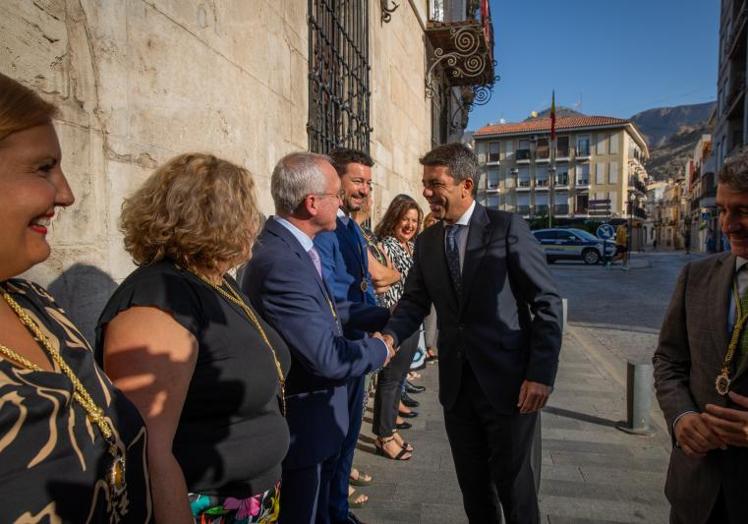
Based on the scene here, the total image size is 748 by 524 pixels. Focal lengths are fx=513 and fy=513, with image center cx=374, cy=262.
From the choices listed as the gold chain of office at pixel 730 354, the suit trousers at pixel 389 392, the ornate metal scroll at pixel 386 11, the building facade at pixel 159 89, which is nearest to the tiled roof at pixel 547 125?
the ornate metal scroll at pixel 386 11

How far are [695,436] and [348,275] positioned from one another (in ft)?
6.15

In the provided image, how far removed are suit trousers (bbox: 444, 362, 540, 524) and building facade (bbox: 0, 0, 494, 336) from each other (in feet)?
5.65

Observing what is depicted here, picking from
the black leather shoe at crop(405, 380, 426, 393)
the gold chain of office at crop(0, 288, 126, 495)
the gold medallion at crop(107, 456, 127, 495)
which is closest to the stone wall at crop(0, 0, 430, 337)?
the gold chain of office at crop(0, 288, 126, 495)

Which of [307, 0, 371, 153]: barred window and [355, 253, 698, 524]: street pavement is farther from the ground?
[307, 0, 371, 153]: barred window

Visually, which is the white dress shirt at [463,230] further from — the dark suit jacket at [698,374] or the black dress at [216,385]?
the black dress at [216,385]

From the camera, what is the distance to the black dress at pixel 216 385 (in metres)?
1.37

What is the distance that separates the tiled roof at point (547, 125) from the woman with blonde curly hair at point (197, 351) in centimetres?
6557

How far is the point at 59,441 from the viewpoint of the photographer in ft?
2.92

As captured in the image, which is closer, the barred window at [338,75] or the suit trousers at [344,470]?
the suit trousers at [344,470]

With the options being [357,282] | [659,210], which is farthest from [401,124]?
[659,210]

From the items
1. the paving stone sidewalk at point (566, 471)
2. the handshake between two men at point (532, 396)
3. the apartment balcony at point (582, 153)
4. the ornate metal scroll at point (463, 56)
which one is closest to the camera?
the handshake between two men at point (532, 396)

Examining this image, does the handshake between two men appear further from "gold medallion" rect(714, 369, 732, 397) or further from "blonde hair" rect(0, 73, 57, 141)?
"blonde hair" rect(0, 73, 57, 141)

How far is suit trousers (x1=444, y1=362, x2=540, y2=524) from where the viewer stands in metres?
2.39

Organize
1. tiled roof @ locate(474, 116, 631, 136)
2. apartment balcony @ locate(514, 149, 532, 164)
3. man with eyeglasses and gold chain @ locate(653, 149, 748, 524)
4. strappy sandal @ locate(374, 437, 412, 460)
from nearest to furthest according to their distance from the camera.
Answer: man with eyeglasses and gold chain @ locate(653, 149, 748, 524) < strappy sandal @ locate(374, 437, 412, 460) < tiled roof @ locate(474, 116, 631, 136) < apartment balcony @ locate(514, 149, 532, 164)
